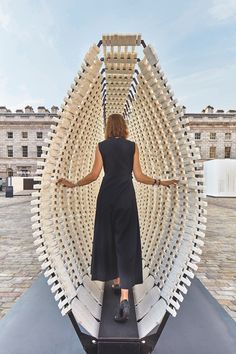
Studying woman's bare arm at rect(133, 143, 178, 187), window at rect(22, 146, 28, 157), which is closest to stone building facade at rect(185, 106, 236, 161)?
window at rect(22, 146, 28, 157)

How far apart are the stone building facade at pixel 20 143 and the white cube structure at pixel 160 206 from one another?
48.4m

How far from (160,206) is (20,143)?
5012cm

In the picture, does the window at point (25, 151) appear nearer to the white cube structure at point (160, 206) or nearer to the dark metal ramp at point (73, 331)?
the dark metal ramp at point (73, 331)

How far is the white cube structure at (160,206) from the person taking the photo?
2131mm

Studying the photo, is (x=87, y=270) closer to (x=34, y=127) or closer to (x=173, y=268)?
(x=173, y=268)

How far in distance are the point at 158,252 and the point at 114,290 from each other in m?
0.66

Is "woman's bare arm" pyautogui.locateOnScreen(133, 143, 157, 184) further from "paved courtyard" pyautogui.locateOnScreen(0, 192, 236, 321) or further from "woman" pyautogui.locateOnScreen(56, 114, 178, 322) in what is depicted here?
"paved courtyard" pyautogui.locateOnScreen(0, 192, 236, 321)

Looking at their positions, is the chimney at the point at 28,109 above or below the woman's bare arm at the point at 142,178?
above

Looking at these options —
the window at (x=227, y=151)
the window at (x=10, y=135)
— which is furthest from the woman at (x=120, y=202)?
the window at (x=227, y=151)

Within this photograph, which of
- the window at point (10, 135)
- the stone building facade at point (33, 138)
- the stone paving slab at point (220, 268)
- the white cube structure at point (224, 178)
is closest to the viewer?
the stone paving slab at point (220, 268)

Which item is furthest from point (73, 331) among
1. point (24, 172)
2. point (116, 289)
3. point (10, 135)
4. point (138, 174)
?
point (10, 135)

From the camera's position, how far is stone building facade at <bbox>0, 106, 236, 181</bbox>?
4900 centimetres

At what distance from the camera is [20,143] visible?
1937 inches

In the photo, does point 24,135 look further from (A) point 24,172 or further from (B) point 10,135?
(A) point 24,172
